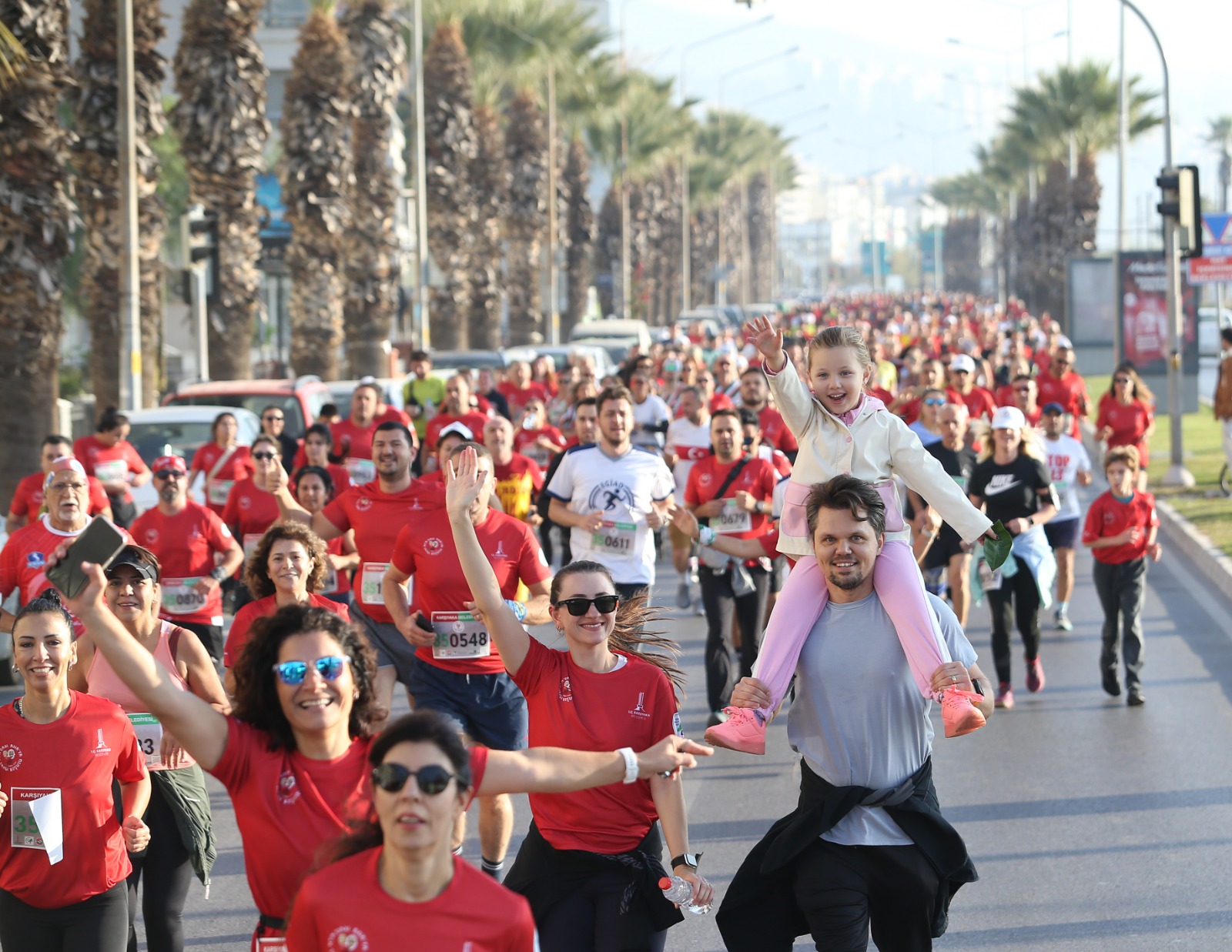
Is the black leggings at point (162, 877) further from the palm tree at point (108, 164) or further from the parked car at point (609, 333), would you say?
the parked car at point (609, 333)

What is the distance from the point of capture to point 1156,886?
7.60 meters

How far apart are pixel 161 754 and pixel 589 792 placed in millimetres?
1616

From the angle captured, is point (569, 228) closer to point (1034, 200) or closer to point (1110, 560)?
point (1034, 200)

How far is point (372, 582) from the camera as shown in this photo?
895 centimetres

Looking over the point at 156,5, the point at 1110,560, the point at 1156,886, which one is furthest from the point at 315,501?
the point at 156,5

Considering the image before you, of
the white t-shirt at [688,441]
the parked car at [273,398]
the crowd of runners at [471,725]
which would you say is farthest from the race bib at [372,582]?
the parked car at [273,398]

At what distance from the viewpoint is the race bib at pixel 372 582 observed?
8.95 m

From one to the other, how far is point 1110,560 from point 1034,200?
270 ft

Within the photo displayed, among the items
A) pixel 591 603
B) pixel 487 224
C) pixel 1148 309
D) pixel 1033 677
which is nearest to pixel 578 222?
pixel 487 224

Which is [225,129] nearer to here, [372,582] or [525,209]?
[372,582]

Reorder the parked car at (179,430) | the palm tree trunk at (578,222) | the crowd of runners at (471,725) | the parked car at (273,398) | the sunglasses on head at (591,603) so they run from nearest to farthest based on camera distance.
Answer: the crowd of runners at (471,725) < the sunglasses on head at (591,603) < the parked car at (179,430) < the parked car at (273,398) < the palm tree trunk at (578,222)

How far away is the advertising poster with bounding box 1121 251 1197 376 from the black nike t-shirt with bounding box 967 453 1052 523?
76.7ft

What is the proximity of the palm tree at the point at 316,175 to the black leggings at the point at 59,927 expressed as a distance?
28510 mm

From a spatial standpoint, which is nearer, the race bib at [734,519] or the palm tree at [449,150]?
the race bib at [734,519]
